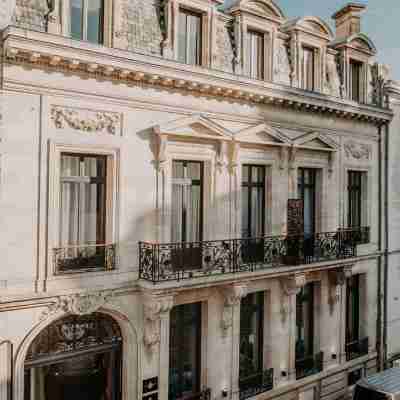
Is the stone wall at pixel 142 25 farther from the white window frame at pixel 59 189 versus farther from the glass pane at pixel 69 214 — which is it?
the glass pane at pixel 69 214

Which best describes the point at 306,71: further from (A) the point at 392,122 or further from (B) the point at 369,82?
(A) the point at 392,122

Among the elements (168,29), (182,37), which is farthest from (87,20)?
(182,37)

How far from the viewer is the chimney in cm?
1581

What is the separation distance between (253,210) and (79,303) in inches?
229

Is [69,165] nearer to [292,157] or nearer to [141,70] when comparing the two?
[141,70]

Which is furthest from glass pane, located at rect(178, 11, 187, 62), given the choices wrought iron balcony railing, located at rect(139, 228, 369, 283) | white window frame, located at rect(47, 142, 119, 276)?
wrought iron balcony railing, located at rect(139, 228, 369, 283)

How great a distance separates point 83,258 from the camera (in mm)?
9633

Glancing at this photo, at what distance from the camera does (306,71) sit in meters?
13.9

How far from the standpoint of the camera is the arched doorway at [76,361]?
30.1 feet

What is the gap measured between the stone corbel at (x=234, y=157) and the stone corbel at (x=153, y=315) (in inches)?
154

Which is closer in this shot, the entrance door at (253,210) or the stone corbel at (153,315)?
the stone corbel at (153,315)

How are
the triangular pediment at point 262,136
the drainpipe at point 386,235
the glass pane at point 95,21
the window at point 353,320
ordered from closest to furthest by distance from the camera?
the glass pane at point 95,21, the triangular pediment at point 262,136, the window at point 353,320, the drainpipe at point 386,235

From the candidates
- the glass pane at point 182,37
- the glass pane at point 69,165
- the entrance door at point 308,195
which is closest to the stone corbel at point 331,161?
the entrance door at point 308,195

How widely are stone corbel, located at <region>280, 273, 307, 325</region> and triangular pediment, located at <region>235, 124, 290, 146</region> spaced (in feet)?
13.1
